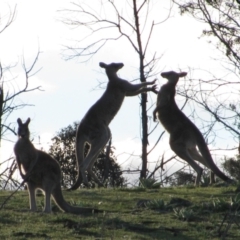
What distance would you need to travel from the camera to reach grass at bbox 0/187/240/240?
1123cm

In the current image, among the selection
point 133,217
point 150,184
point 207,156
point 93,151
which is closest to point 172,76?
point 207,156

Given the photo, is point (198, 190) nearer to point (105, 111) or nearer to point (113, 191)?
point (113, 191)

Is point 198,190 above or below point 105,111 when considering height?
below

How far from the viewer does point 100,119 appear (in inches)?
690

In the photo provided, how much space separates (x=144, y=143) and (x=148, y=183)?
6382mm

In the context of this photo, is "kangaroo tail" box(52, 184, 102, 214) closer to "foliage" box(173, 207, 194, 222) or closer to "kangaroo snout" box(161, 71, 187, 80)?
"foliage" box(173, 207, 194, 222)

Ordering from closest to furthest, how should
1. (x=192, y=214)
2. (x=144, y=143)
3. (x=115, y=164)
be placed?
Answer: (x=192, y=214)
(x=144, y=143)
(x=115, y=164)

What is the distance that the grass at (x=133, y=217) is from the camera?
442 inches

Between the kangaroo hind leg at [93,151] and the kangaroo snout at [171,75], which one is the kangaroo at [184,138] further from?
the kangaroo hind leg at [93,151]

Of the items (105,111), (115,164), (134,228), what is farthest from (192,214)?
(115,164)

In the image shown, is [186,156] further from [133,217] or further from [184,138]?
[133,217]

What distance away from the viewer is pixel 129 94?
1842 centimetres

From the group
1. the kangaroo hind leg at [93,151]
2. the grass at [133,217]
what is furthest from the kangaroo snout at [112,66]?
the grass at [133,217]

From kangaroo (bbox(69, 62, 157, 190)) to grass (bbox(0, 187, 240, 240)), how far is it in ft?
4.84
